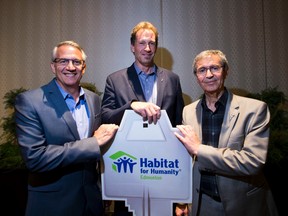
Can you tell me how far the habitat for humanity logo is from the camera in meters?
1.40

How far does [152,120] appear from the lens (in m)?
1.37

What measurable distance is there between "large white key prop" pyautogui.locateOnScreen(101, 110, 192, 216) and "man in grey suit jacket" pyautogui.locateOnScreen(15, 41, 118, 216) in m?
0.10

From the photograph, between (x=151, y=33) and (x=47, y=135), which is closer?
(x=47, y=135)

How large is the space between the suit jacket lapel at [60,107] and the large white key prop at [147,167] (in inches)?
9.9

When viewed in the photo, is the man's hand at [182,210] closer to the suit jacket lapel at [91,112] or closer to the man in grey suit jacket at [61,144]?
the man in grey suit jacket at [61,144]

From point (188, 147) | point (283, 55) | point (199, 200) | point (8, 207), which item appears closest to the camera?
point (188, 147)

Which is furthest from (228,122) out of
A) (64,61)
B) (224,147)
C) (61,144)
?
(64,61)

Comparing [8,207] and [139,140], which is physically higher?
[139,140]

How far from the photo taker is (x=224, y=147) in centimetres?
147

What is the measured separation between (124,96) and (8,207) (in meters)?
2.15

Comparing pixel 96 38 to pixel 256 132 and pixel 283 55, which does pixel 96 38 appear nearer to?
pixel 283 55

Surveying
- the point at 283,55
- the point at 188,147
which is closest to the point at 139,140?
the point at 188,147

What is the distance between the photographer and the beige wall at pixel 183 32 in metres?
3.99

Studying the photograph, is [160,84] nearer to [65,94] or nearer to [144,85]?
[144,85]
